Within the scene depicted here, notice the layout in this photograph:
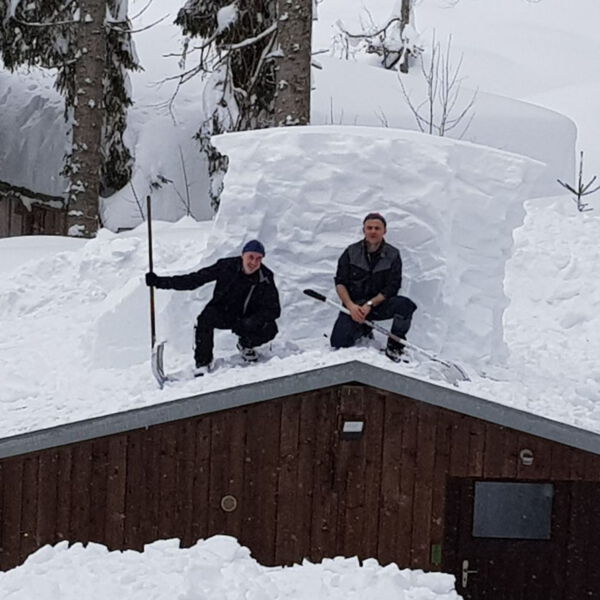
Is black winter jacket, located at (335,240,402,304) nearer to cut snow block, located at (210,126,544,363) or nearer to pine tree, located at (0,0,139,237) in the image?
cut snow block, located at (210,126,544,363)

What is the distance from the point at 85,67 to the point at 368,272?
8213 mm

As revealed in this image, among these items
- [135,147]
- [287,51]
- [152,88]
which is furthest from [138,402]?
[152,88]

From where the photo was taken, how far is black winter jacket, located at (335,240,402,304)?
32.7 feet

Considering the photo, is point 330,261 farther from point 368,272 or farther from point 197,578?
point 197,578

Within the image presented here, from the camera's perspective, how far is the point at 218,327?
9.80 metres

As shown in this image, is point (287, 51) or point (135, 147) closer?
point (287, 51)

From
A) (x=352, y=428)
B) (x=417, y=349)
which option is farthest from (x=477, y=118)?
(x=352, y=428)

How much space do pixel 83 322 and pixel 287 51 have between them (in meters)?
3.91

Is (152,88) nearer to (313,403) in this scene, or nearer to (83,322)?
(83,322)

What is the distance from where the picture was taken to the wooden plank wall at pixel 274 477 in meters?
8.95

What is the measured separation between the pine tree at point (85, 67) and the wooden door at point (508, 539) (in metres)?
8.83

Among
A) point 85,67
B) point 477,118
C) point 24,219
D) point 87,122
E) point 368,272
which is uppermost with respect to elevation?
point 85,67

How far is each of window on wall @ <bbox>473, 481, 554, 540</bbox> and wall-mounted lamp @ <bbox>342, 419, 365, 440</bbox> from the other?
4.25 ft

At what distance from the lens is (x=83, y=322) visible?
12.9 metres
